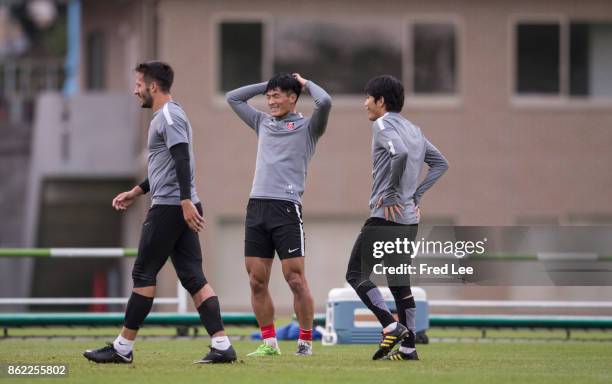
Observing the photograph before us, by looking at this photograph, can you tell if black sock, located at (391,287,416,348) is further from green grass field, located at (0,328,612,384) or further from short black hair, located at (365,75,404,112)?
short black hair, located at (365,75,404,112)

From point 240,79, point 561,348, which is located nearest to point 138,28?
point 240,79

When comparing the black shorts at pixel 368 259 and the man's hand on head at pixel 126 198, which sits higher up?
the man's hand on head at pixel 126 198

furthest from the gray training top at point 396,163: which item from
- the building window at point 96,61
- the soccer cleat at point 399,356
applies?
the building window at point 96,61

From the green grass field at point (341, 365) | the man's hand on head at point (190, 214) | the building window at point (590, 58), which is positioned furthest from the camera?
the building window at point (590, 58)

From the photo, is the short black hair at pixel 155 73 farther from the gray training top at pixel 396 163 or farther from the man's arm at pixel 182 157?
the gray training top at pixel 396 163

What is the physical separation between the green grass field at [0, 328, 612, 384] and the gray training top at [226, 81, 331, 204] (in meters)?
1.23

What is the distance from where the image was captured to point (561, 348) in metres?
14.6

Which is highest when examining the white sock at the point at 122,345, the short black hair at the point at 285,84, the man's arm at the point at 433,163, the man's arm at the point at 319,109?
the short black hair at the point at 285,84

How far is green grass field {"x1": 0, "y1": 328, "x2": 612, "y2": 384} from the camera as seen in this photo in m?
9.94

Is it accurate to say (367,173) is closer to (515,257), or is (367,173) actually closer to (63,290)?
(63,290)

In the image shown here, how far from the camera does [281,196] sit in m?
11.7

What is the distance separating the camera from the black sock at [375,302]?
11.3m

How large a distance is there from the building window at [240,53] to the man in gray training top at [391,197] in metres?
18.3

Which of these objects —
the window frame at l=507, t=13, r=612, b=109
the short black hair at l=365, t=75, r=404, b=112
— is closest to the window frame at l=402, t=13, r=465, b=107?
the window frame at l=507, t=13, r=612, b=109
